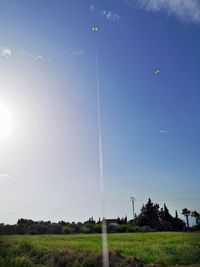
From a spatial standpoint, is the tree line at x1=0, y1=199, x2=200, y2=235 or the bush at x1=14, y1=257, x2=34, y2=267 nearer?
the bush at x1=14, y1=257, x2=34, y2=267

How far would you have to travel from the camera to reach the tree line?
2044 inches

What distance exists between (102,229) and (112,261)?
3786 centimetres

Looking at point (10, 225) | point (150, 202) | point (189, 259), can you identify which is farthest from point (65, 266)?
point (150, 202)

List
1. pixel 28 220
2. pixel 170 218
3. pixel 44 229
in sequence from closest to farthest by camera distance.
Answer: pixel 44 229 → pixel 28 220 → pixel 170 218

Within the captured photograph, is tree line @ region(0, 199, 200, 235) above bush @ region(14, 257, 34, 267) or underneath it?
above

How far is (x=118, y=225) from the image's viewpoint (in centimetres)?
6944

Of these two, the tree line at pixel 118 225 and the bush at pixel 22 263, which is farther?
the tree line at pixel 118 225

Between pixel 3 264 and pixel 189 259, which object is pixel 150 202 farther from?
pixel 3 264

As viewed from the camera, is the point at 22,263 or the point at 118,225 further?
the point at 118,225

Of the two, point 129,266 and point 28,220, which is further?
point 28,220

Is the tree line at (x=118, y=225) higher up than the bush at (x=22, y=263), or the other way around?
the tree line at (x=118, y=225)

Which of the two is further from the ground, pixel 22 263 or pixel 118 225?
pixel 118 225

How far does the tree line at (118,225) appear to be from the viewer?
51.9m

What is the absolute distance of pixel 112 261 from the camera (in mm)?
21969
